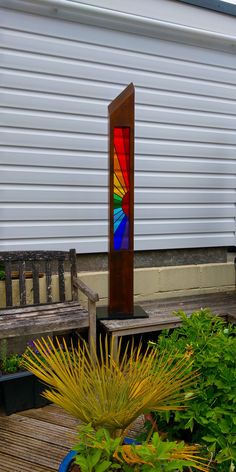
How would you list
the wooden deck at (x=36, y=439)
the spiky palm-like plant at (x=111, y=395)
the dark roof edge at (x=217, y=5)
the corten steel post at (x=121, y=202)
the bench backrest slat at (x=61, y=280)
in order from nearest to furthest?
the spiky palm-like plant at (x=111, y=395), the wooden deck at (x=36, y=439), the corten steel post at (x=121, y=202), the bench backrest slat at (x=61, y=280), the dark roof edge at (x=217, y=5)

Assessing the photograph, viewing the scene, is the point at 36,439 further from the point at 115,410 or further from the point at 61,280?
the point at 61,280

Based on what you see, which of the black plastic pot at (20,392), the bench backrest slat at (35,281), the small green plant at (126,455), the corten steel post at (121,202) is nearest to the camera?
the small green plant at (126,455)

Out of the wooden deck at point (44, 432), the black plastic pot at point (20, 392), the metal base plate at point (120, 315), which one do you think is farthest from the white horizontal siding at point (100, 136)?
the black plastic pot at point (20, 392)

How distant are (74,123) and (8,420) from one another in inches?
108

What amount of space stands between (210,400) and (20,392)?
5.68ft

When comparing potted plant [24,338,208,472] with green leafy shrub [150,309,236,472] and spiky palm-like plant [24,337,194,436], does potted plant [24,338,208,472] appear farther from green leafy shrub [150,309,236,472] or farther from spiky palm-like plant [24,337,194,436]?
green leafy shrub [150,309,236,472]

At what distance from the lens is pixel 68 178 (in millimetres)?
4121

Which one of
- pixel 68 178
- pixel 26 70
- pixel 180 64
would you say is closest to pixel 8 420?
pixel 68 178

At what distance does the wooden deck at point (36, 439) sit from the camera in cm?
251

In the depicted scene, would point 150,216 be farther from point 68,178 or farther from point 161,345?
point 161,345

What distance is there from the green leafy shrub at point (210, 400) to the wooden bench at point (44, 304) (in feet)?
3.38

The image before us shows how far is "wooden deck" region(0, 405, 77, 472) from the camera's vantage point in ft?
8.23

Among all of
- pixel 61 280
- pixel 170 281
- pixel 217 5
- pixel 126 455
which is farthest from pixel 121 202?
pixel 217 5

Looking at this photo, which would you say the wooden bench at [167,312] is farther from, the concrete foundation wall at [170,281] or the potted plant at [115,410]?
the potted plant at [115,410]
